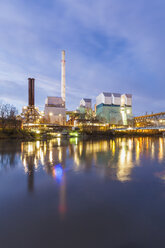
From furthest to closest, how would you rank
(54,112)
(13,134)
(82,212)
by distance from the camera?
(54,112) < (13,134) < (82,212)

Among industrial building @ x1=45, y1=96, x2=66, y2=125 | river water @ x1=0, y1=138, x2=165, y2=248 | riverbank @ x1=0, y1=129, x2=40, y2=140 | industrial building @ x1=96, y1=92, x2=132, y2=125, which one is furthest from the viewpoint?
industrial building @ x1=96, y1=92, x2=132, y2=125

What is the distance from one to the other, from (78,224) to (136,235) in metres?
1.74

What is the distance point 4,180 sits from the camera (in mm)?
8695

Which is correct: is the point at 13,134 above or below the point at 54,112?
below

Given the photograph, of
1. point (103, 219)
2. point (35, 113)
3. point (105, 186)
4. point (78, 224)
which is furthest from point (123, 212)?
point (35, 113)

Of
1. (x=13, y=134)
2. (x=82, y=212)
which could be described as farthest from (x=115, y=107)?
(x=82, y=212)

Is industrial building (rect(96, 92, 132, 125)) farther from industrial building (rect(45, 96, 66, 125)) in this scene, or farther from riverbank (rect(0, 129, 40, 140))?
riverbank (rect(0, 129, 40, 140))

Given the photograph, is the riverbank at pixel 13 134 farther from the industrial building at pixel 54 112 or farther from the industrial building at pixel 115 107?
the industrial building at pixel 115 107

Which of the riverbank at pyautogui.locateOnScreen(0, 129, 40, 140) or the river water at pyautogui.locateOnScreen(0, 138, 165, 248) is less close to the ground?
the riverbank at pyautogui.locateOnScreen(0, 129, 40, 140)

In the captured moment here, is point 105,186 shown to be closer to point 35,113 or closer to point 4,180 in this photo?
point 4,180

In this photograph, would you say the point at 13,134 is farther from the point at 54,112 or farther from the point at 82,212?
the point at 54,112

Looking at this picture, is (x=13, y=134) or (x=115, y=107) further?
(x=115, y=107)

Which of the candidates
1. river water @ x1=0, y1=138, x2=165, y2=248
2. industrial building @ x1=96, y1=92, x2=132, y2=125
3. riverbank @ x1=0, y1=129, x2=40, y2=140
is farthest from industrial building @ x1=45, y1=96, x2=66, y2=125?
river water @ x1=0, y1=138, x2=165, y2=248

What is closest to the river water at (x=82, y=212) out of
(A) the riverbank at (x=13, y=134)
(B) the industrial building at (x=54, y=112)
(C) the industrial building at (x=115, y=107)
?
(A) the riverbank at (x=13, y=134)
